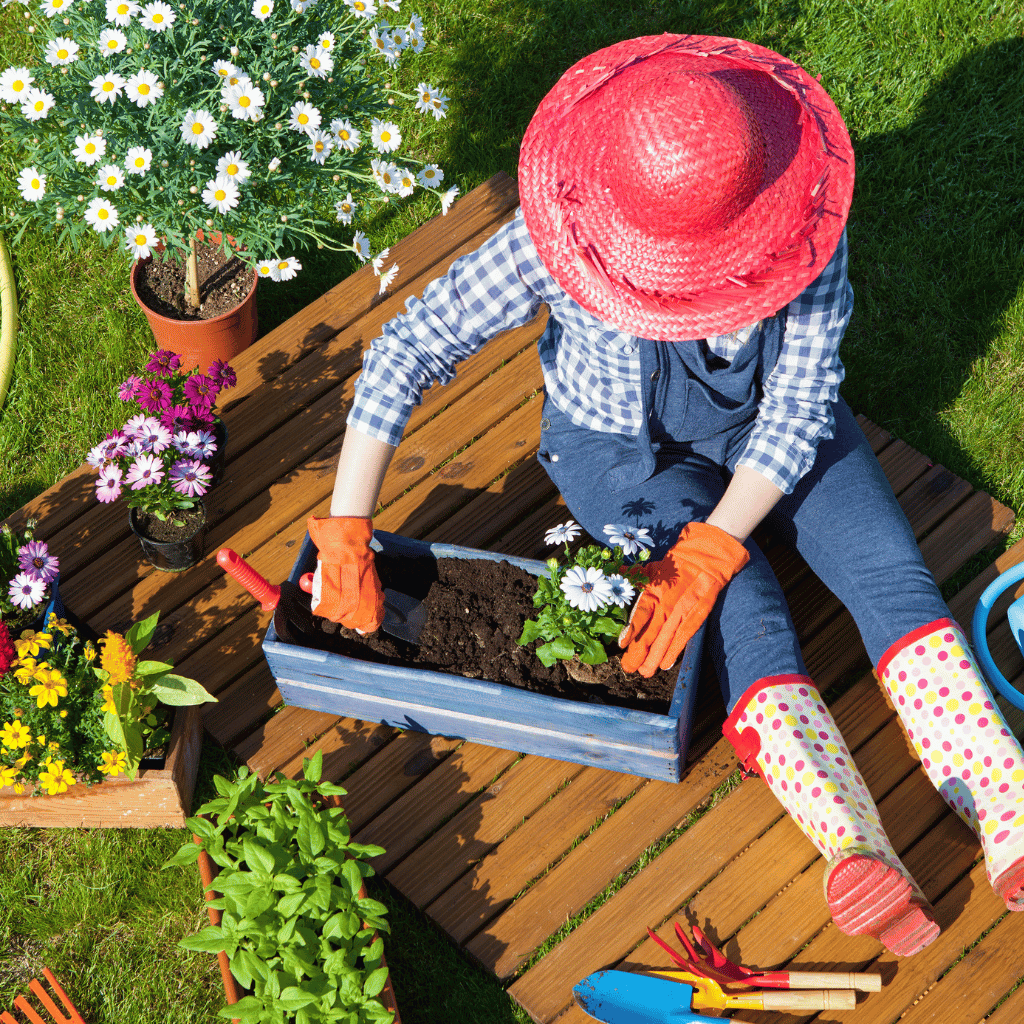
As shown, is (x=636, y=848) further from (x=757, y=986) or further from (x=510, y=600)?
(x=510, y=600)

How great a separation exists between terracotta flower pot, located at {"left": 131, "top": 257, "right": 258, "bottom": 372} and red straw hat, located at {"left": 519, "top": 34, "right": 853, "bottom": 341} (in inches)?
56.2

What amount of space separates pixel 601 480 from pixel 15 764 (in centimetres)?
159

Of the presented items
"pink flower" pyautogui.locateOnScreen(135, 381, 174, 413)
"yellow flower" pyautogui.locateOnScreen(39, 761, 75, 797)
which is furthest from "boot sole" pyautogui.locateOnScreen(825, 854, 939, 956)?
"pink flower" pyautogui.locateOnScreen(135, 381, 174, 413)

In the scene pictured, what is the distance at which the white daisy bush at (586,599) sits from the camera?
2389 millimetres

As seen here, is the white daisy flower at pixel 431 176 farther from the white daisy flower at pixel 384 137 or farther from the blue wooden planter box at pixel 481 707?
the blue wooden planter box at pixel 481 707


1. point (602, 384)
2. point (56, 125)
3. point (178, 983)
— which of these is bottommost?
point (178, 983)

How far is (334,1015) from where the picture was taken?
219 cm

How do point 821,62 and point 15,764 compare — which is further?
point 821,62

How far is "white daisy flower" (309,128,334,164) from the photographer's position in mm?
2979

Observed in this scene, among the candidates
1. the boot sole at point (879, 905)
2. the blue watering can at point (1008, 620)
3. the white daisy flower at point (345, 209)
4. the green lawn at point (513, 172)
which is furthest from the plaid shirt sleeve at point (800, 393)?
the white daisy flower at point (345, 209)

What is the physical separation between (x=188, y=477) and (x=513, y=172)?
6.34ft

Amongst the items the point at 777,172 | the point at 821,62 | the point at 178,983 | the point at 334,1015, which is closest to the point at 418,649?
the point at 334,1015

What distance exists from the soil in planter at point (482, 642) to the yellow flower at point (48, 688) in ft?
1.96

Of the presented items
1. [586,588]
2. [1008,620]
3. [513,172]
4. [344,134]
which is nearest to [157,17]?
[344,134]
